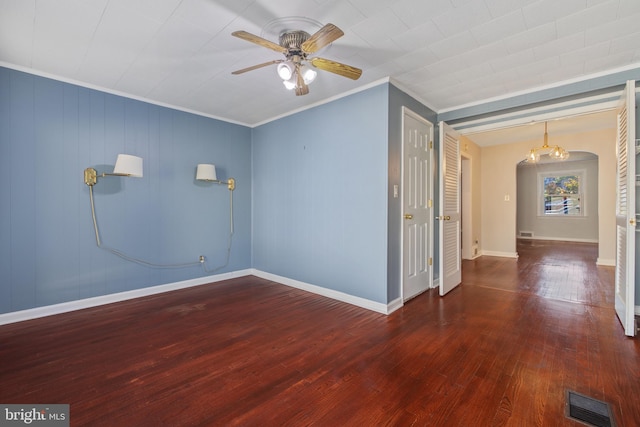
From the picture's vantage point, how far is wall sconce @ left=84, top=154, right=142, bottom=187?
3.10 metres

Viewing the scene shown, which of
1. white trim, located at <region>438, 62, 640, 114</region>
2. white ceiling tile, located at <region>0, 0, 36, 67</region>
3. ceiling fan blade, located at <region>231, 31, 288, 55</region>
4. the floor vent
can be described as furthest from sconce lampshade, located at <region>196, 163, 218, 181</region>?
the floor vent

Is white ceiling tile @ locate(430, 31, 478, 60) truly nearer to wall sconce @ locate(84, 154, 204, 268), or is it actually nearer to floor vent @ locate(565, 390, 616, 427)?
floor vent @ locate(565, 390, 616, 427)

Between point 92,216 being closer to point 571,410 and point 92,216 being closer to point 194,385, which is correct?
point 194,385

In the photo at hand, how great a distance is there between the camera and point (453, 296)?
361 cm

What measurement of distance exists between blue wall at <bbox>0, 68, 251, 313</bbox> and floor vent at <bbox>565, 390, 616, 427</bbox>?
13.2 feet

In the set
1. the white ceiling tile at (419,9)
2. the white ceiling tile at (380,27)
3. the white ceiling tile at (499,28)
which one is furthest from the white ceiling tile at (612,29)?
the white ceiling tile at (380,27)

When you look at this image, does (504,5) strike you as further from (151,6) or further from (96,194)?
(96,194)

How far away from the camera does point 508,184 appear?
6477mm

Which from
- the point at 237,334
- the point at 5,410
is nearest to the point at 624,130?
the point at 237,334

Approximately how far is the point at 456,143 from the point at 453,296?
208 cm

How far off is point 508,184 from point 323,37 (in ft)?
20.7

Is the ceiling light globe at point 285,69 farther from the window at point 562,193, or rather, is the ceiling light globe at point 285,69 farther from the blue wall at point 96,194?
the window at point 562,193

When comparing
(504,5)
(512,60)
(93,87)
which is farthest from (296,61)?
(93,87)

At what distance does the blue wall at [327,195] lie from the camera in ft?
10.2
